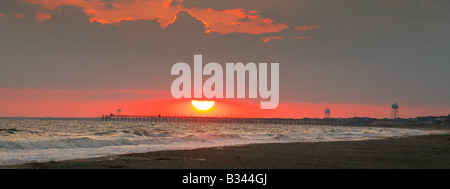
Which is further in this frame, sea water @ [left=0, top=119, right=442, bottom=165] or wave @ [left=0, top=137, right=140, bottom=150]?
wave @ [left=0, top=137, right=140, bottom=150]

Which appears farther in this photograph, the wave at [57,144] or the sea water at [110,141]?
the wave at [57,144]

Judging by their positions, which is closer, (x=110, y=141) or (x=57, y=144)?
(x=57, y=144)
